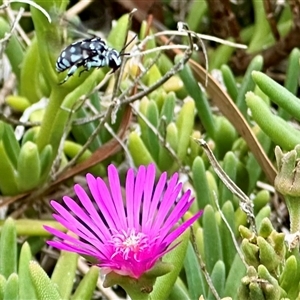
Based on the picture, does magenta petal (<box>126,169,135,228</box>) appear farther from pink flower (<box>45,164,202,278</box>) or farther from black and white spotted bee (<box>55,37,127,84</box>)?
black and white spotted bee (<box>55,37,127,84</box>)

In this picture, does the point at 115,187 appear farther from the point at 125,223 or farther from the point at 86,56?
the point at 86,56

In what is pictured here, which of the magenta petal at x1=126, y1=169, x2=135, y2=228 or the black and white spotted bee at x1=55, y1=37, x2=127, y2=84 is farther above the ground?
the black and white spotted bee at x1=55, y1=37, x2=127, y2=84

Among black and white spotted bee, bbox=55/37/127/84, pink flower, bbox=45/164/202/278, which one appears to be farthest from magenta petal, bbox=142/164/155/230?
black and white spotted bee, bbox=55/37/127/84

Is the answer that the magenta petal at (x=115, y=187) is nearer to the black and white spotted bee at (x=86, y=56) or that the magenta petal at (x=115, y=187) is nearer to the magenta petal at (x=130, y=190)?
the magenta petal at (x=130, y=190)

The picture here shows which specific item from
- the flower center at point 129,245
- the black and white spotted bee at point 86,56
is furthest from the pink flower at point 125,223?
the black and white spotted bee at point 86,56

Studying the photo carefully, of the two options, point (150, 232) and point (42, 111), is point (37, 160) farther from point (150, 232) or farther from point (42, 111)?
point (150, 232)

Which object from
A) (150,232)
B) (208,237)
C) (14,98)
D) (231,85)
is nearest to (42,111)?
(14,98)

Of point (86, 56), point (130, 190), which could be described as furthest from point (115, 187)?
point (86, 56)

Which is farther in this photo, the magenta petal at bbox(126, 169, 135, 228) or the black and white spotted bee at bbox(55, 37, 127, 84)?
the black and white spotted bee at bbox(55, 37, 127, 84)

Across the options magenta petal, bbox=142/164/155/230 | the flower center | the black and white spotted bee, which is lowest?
the flower center
